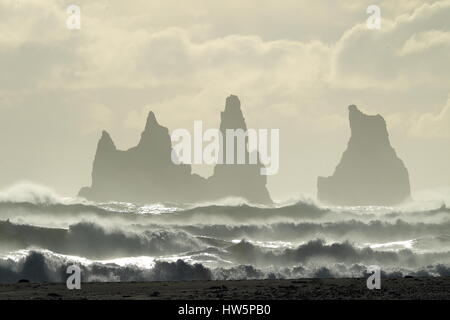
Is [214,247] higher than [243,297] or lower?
higher

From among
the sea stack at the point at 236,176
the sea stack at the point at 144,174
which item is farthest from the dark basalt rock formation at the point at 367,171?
the sea stack at the point at 144,174

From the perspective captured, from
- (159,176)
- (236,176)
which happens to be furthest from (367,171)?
(159,176)

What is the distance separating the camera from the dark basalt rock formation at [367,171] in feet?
461

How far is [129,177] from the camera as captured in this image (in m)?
124

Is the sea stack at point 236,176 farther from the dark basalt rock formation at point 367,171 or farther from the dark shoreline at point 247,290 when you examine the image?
the dark shoreline at point 247,290

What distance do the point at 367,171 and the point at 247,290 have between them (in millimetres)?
115563

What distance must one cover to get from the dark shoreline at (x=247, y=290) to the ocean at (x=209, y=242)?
10.9 m

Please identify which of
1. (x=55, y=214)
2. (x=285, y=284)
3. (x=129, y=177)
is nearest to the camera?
(x=285, y=284)

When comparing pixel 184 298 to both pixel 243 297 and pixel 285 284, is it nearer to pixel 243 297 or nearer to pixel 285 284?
pixel 243 297

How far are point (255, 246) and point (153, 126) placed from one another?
75.4 metres

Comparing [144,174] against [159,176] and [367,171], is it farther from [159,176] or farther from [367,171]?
[367,171]
